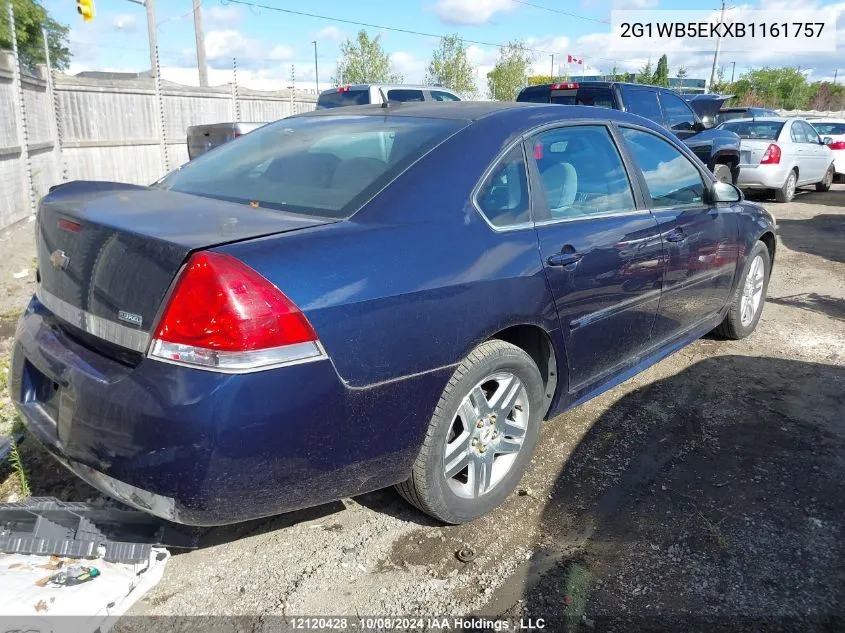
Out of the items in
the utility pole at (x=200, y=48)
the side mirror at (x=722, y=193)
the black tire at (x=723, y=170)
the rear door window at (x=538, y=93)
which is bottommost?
the black tire at (x=723, y=170)

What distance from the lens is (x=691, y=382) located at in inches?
168

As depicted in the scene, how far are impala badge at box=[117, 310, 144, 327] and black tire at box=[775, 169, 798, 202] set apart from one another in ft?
43.6

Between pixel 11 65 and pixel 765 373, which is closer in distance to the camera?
pixel 765 373

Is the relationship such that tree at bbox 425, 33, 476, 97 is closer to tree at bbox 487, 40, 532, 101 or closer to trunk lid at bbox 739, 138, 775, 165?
tree at bbox 487, 40, 532, 101

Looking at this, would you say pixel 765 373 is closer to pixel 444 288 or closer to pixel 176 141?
pixel 444 288

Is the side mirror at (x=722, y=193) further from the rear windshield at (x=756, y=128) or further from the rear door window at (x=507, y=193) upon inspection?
the rear windshield at (x=756, y=128)

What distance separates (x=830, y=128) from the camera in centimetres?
1655

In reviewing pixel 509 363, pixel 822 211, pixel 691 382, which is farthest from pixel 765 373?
pixel 822 211

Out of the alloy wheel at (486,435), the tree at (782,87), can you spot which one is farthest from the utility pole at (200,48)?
the tree at (782,87)

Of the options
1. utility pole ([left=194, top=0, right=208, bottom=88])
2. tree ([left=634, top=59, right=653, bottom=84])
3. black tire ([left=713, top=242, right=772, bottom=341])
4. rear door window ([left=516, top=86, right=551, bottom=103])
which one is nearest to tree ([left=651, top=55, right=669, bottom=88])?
tree ([left=634, top=59, right=653, bottom=84])

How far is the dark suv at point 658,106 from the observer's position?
9586mm

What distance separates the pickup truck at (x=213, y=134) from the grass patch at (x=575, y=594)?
30.2ft

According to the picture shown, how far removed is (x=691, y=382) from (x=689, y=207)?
1123mm

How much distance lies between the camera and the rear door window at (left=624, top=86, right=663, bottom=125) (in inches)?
382
